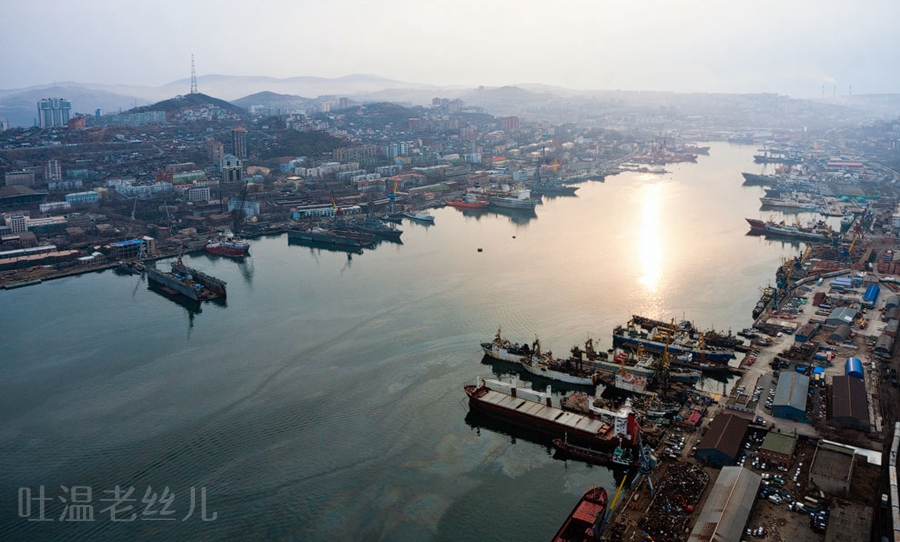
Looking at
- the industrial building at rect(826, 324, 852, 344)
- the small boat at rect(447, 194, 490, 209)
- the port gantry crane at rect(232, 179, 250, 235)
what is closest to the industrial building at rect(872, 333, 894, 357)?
the industrial building at rect(826, 324, 852, 344)

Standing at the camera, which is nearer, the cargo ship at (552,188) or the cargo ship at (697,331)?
the cargo ship at (697,331)

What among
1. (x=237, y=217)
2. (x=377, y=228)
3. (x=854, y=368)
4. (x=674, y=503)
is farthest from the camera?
(x=237, y=217)

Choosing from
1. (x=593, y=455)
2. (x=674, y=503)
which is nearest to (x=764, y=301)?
(x=593, y=455)

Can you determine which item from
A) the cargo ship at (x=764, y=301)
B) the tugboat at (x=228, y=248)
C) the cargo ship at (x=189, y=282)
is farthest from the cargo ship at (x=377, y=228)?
the cargo ship at (x=764, y=301)

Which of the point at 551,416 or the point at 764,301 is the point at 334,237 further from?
the point at 551,416

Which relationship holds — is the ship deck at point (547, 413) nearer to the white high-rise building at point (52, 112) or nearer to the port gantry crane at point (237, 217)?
the port gantry crane at point (237, 217)

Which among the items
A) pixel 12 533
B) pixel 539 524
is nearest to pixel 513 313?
pixel 539 524
